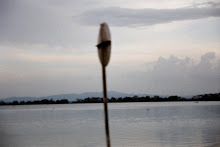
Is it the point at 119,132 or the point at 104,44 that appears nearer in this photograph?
A: the point at 104,44

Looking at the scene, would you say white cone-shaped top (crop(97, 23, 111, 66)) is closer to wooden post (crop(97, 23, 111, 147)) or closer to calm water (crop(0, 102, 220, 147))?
wooden post (crop(97, 23, 111, 147))

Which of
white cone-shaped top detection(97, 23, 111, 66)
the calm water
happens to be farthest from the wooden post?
the calm water

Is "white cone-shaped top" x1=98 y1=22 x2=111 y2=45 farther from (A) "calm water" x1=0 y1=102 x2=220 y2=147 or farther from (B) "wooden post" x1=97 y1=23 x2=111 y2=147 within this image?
(A) "calm water" x1=0 y1=102 x2=220 y2=147

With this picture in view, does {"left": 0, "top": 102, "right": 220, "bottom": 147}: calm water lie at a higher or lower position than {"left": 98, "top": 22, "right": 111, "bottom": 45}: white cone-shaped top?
lower

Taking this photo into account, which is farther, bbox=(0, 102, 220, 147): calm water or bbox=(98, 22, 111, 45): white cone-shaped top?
bbox=(0, 102, 220, 147): calm water

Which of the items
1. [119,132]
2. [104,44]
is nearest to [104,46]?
[104,44]

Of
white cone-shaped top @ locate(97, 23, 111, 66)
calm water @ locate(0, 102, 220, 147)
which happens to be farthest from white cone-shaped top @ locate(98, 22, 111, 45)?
calm water @ locate(0, 102, 220, 147)

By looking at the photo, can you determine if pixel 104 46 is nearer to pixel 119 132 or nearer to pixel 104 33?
pixel 104 33

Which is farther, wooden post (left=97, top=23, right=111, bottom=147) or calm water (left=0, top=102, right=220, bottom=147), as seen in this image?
calm water (left=0, top=102, right=220, bottom=147)

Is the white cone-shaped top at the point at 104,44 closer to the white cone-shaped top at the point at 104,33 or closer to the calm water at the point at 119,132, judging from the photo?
the white cone-shaped top at the point at 104,33

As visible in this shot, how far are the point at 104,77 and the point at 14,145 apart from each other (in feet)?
45.2

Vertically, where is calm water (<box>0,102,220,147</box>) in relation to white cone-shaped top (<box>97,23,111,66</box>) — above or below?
below

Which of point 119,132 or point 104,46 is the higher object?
point 104,46

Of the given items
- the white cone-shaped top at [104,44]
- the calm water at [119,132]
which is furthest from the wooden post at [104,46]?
the calm water at [119,132]
